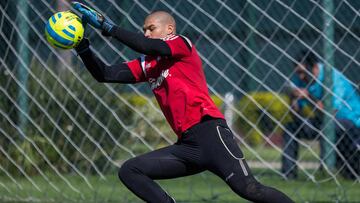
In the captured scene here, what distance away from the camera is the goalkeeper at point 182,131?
485 cm

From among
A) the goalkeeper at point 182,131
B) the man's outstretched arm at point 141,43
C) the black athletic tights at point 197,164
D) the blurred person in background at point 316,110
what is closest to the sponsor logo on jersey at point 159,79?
the goalkeeper at point 182,131

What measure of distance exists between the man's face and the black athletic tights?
0.70 meters

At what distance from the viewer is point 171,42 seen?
4988 mm

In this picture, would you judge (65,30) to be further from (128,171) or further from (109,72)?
(128,171)

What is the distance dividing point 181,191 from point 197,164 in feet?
10.3

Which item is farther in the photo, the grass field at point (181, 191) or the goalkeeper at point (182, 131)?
the grass field at point (181, 191)

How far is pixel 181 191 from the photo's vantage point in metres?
8.08

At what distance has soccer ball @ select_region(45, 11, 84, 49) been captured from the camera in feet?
16.0

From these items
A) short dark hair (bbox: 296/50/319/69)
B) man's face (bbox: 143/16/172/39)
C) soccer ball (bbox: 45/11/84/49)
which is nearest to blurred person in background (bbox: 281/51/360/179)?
short dark hair (bbox: 296/50/319/69)

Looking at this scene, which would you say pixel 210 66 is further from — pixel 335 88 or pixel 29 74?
pixel 29 74

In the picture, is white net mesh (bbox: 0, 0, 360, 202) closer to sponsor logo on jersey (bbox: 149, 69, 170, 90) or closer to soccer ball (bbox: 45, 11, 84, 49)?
sponsor logo on jersey (bbox: 149, 69, 170, 90)

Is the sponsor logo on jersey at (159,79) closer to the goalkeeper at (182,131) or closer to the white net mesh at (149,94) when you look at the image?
the goalkeeper at (182,131)

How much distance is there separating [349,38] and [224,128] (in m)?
2.39

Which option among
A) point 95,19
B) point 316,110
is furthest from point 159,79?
point 316,110
